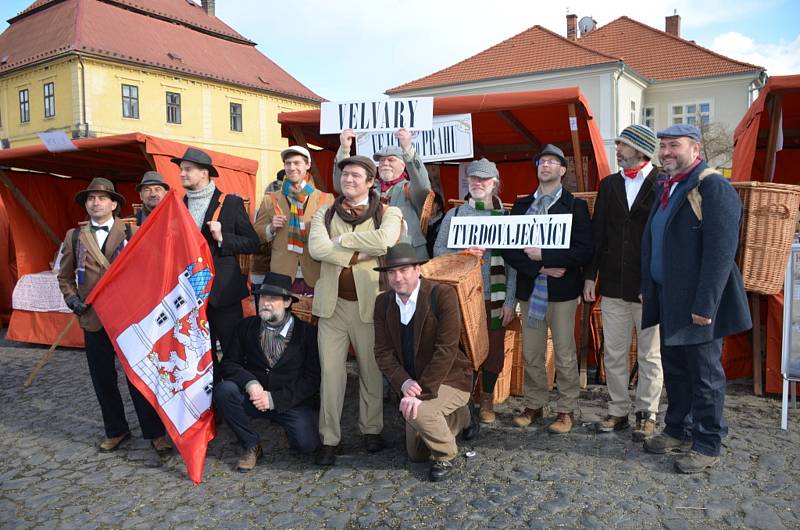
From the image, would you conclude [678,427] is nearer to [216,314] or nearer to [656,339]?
[656,339]

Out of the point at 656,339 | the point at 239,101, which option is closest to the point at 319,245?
the point at 656,339

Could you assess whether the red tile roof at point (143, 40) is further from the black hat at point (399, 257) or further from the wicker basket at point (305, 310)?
the black hat at point (399, 257)

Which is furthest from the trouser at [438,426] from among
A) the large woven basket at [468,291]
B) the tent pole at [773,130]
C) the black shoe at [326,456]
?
the tent pole at [773,130]

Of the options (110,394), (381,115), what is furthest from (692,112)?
(110,394)

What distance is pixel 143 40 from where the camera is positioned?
30703mm

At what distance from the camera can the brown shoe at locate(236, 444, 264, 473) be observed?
3928 mm

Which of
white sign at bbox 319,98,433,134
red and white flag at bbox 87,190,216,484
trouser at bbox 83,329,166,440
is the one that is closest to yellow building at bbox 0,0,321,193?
white sign at bbox 319,98,433,134

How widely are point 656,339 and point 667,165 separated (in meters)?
1.14

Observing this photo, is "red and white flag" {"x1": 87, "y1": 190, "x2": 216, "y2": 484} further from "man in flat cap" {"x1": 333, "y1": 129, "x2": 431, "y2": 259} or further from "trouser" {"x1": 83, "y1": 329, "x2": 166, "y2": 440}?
"man in flat cap" {"x1": 333, "y1": 129, "x2": 431, "y2": 259}

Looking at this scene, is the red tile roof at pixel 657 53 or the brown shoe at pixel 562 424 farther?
the red tile roof at pixel 657 53

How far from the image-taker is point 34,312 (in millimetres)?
8172

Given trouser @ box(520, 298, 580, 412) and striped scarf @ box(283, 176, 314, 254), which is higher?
striped scarf @ box(283, 176, 314, 254)

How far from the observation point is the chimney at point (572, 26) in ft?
111

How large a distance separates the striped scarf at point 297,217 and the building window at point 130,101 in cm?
2765
